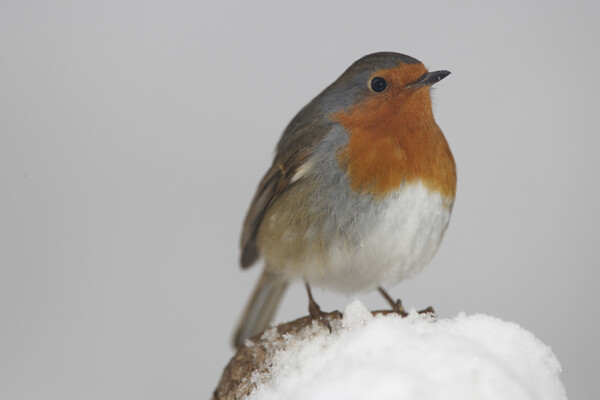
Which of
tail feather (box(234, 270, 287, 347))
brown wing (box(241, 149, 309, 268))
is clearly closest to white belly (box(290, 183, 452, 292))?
brown wing (box(241, 149, 309, 268))

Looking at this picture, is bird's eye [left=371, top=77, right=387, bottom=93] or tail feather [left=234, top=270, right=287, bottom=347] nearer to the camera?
bird's eye [left=371, top=77, right=387, bottom=93]

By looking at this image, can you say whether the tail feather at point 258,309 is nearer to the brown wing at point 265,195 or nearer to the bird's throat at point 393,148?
the brown wing at point 265,195

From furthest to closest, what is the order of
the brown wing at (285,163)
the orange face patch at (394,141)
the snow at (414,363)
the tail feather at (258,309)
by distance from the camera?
the tail feather at (258,309) < the brown wing at (285,163) < the orange face patch at (394,141) < the snow at (414,363)

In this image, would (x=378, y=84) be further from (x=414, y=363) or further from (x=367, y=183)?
(x=414, y=363)

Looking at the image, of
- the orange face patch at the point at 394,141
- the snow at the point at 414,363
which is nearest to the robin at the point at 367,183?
the orange face patch at the point at 394,141

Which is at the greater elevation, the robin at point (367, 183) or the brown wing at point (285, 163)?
the brown wing at point (285, 163)

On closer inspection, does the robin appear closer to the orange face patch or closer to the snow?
the orange face patch

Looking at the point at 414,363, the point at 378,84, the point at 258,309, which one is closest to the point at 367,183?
the point at 378,84
